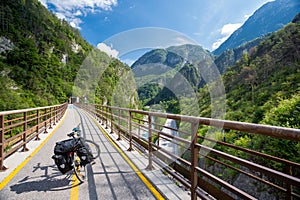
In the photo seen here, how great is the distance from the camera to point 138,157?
5.23 meters

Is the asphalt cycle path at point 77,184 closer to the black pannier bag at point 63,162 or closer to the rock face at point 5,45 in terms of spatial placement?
the black pannier bag at point 63,162

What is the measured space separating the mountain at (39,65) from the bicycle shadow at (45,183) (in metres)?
40.4

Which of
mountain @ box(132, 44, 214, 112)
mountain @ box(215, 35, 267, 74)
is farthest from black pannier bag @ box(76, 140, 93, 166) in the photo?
mountain @ box(215, 35, 267, 74)

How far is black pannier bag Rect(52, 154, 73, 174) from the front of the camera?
3.53 m

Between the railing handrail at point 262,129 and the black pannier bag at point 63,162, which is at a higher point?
the railing handrail at point 262,129

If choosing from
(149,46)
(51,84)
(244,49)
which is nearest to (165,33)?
(149,46)

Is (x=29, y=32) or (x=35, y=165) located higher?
(x=29, y=32)

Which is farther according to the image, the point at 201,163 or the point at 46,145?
the point at 201,163

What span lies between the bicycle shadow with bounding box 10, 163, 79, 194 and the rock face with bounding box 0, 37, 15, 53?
7422 centimetres

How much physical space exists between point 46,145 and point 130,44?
1592 cm

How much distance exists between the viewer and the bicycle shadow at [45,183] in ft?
10.8

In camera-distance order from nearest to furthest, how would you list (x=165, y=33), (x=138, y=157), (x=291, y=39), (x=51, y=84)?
(x=138, y=157) → (x=165, y=33) → (x=291, y=39) → (x=51, y=84)

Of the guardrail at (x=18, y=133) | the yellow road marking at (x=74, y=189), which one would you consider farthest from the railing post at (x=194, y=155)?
the guardrail at (x=18, y=133)

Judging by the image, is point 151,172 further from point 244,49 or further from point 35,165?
Answer: point 244,49
